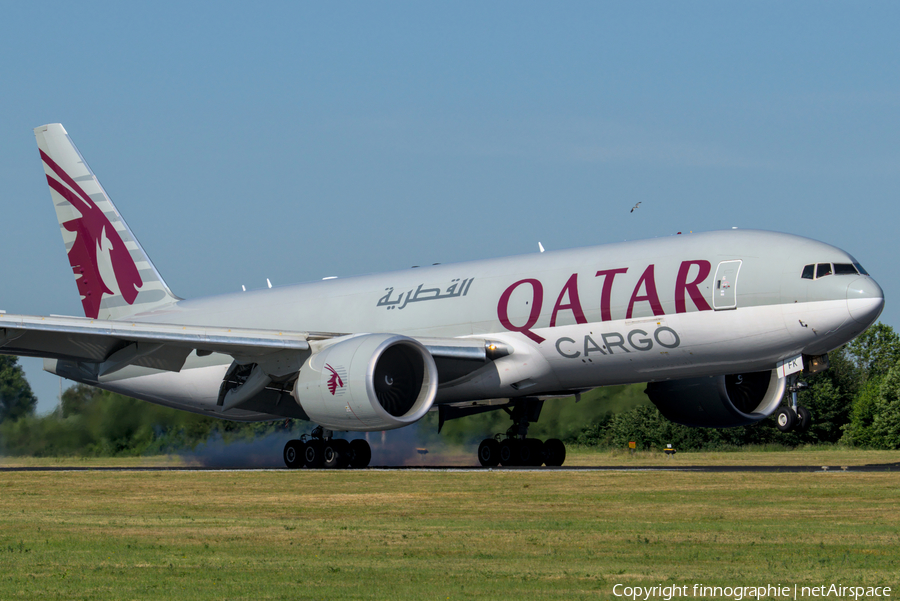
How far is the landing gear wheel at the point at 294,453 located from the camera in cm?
2398

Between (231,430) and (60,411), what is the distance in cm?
457

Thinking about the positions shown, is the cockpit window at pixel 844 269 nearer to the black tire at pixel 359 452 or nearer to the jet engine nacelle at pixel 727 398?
the jet engine nacelle at pixel 727 398

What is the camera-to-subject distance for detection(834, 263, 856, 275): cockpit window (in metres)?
20.3

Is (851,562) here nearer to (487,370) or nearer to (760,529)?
(760,529)

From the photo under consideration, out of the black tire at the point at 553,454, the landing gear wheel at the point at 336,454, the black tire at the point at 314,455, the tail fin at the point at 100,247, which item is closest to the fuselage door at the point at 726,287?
the black tire at the point at 553,454

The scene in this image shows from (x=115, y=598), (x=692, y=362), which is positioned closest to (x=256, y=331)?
(x=692, y=362)

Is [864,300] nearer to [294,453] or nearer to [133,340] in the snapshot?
[294,453]

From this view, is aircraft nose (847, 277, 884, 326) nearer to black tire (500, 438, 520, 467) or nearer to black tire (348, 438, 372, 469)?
black tire (500, 438, 520, 467)

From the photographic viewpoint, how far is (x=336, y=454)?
77.7 feet

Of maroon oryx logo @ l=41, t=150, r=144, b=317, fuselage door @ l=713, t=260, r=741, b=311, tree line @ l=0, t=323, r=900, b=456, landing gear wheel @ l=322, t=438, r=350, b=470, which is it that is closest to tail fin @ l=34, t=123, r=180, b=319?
maroon oryx logo @ l=41, t=150, r=144, b=317

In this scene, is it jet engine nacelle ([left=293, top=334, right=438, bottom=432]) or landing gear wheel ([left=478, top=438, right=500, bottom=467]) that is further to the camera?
landing gear wheel ([left=478, top=438, right=500, bottom=467])

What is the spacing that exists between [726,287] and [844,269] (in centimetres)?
211

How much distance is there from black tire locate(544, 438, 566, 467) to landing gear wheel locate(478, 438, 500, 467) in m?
1.11

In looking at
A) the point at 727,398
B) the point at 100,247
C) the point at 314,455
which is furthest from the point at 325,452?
the point at 100,247
